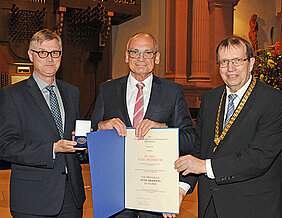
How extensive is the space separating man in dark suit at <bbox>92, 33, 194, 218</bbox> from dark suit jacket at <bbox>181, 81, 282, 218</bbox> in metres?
0.44

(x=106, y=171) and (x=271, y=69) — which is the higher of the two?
(x=271, y=69)

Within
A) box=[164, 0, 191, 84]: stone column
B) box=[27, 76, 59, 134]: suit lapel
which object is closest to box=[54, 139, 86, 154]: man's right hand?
box=[27, 76, 59, 134]: suit lapel

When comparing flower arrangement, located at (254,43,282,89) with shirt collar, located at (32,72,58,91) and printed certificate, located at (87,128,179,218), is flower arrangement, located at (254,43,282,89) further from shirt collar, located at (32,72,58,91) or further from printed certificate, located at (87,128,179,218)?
shirt collar, located at (32,72,58,91)

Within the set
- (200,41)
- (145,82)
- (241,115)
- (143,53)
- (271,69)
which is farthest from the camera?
(200,41)

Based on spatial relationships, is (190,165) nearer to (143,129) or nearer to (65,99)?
(143,129)

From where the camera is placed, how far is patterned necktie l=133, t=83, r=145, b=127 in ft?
7.93

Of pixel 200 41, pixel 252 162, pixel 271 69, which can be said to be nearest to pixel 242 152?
pixel 252 162

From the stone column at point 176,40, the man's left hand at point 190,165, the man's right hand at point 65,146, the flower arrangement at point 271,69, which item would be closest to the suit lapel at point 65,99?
the man's right hand at point 65,146

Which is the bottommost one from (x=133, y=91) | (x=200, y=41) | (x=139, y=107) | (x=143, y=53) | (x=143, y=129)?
(x=143, y=129)

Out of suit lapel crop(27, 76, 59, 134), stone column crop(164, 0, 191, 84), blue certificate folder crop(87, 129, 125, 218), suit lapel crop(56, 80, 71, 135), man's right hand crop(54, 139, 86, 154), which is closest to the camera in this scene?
blue certificate folder crop(87, 129, 125, 218)

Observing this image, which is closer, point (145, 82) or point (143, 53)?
point (143, 53)

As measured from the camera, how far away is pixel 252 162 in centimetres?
193

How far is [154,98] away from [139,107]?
0.13 meters

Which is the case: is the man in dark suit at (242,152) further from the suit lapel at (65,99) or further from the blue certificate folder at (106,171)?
the suit lapel at (65,99)
